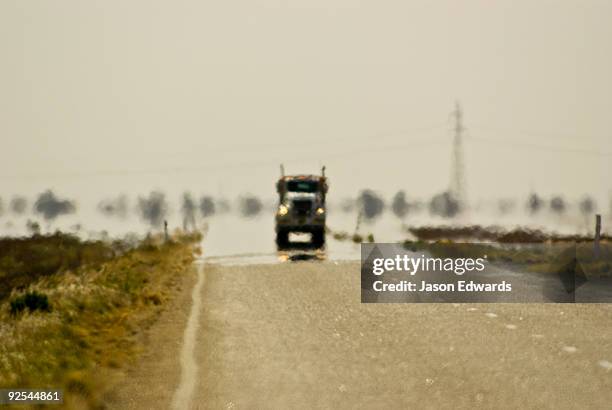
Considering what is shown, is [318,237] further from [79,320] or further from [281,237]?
[79,320]

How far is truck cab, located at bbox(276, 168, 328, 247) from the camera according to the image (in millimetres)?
46875

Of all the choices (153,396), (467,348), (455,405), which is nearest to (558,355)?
(467,348)

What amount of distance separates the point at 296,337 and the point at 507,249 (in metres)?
25.0

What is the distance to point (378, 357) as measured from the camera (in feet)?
39.5

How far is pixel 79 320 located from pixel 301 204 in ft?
95.7

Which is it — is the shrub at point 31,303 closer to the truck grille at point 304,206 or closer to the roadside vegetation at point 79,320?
the roadside vegetation at point 79,320

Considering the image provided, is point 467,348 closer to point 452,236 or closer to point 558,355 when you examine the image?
point 558,355

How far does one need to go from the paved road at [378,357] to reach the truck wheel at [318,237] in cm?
2789

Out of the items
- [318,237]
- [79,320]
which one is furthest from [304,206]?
[79,320]

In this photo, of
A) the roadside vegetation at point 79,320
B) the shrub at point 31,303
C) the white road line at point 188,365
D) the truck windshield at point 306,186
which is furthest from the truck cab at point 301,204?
the white road line at point 188,365

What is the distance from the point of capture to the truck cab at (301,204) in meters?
46.9

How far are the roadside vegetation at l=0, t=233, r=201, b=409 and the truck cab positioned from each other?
24.9 feet

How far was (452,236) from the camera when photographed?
2379 inches

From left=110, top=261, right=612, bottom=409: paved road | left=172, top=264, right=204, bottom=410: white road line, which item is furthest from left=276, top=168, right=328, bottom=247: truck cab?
left=110, top=261, right=612, bottom=409: paved road
